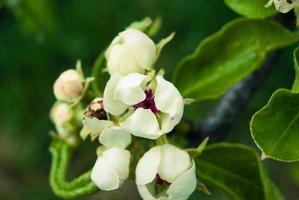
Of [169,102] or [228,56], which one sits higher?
[169,102]

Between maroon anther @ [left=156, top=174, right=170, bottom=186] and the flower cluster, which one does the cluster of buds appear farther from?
maroon anther @ [left=156, top=174, right=170, bottom=186]

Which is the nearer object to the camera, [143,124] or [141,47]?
[143,124]

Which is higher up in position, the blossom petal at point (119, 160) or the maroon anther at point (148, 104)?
the maroon anther at point (148, 104)

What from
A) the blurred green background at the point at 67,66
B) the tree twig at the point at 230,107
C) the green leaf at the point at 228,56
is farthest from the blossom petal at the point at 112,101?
the blurred green background at the point at 67,66

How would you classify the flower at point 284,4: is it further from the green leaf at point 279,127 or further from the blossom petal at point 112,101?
the blossom petal at point 112,101

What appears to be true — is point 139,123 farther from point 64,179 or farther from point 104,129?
point 64,179

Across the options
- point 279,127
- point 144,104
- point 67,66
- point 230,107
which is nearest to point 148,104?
point 144,104

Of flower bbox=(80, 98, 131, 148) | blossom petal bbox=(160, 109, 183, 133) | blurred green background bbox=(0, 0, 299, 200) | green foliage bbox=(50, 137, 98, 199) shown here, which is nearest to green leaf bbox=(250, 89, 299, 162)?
blossom petal bbox=(160, 109, 183, 133)
